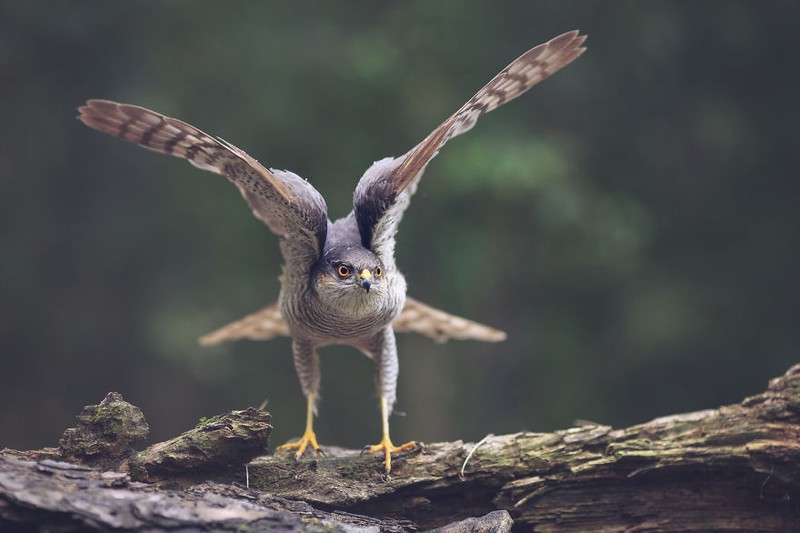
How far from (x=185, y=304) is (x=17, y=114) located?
9.28 feet

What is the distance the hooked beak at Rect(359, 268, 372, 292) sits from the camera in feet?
→ 14.2

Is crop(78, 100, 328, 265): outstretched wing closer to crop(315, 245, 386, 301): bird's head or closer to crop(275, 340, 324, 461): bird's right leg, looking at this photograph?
crop(315, 245, 386, 301): bird's head

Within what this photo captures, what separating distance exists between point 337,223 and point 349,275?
915mm

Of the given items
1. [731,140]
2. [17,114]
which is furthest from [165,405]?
[731,140]

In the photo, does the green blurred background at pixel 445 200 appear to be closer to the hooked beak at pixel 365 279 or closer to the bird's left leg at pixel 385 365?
the bird's left leg at pixel 385 365

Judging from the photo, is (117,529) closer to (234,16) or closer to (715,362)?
(234,16)

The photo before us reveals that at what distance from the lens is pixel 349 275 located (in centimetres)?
441

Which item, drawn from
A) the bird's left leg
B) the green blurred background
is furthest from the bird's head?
the green blurred background

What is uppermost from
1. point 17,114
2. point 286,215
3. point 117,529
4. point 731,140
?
point 17,114

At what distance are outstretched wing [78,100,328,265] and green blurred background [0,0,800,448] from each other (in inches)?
146

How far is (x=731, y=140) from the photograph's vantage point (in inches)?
342

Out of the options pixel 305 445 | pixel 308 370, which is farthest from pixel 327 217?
pixel 305 445

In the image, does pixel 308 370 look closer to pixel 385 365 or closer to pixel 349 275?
pixel 385 365

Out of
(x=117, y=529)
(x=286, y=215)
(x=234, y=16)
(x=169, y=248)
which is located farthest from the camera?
(x=169, y=248)
